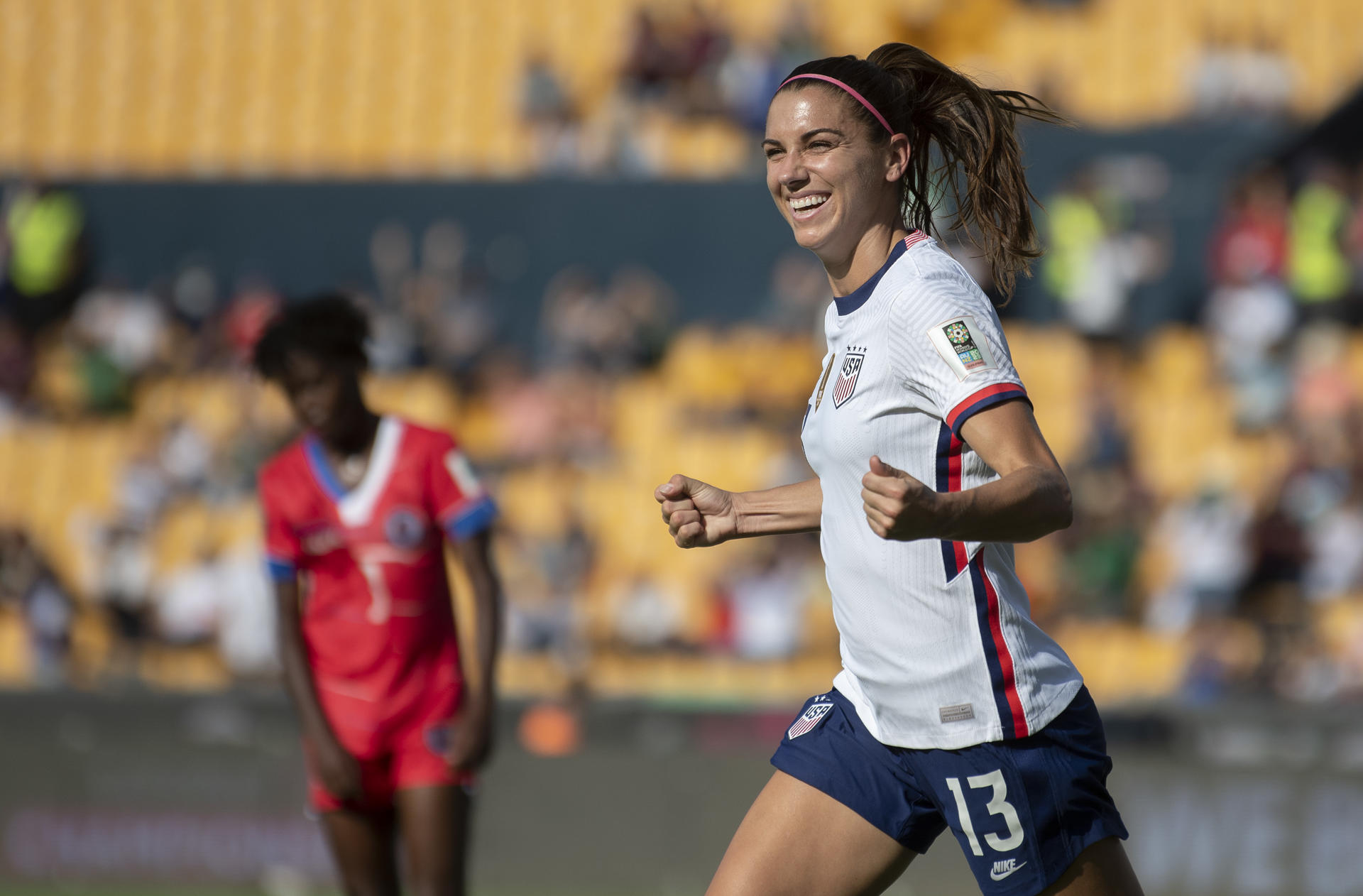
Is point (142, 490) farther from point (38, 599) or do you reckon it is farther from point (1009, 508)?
point (1009, 508)

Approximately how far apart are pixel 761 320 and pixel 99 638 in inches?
224

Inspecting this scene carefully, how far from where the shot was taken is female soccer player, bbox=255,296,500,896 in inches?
198

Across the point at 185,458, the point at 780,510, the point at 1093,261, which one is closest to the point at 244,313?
the point at 185,458

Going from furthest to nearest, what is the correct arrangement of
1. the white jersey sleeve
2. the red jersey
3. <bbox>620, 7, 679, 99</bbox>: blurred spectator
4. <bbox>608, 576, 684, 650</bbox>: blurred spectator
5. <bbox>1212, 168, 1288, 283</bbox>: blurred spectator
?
<bbox>620, 7, 679, 99</bbox>: blurred spectator, <bbox>1212, 168, 1288, 283</bbox>: blurred spectator, <bbox>608, 576, 684, 650</bbox>: blurred spectator, the red jersey, the white jersey sleeve

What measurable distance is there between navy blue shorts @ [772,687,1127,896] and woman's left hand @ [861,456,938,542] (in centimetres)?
83

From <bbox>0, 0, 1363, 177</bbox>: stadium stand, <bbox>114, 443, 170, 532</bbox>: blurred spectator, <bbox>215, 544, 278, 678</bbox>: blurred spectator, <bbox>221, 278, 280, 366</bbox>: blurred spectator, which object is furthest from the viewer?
<bbox>0, 0, 1363, 177</bbox>: stadium stand

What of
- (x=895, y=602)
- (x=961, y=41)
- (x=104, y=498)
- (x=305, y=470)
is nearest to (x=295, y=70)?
(x=104, y=498)

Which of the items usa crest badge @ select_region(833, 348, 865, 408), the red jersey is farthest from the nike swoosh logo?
the red jersey

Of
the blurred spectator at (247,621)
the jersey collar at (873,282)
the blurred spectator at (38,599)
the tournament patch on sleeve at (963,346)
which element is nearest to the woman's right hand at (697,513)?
the jersey collar at (873,282)

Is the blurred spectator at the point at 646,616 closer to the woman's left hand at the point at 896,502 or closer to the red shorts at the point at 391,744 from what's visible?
the red shorts at the point at 391,744

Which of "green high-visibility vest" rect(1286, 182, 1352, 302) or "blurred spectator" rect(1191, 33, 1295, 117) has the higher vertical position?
"blurred spectator" rect(1191, 33, 1295, 117)

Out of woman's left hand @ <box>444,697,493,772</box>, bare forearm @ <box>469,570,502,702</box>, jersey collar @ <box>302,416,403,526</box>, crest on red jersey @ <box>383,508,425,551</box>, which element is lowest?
woman's left hand @ <box>444,697,493,772</box>

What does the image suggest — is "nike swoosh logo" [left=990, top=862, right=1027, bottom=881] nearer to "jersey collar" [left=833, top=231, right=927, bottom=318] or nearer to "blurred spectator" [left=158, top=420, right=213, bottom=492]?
"jersey collar" [left=833, top=231, right=927, bottom=318]

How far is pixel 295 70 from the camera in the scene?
53.3 feet
